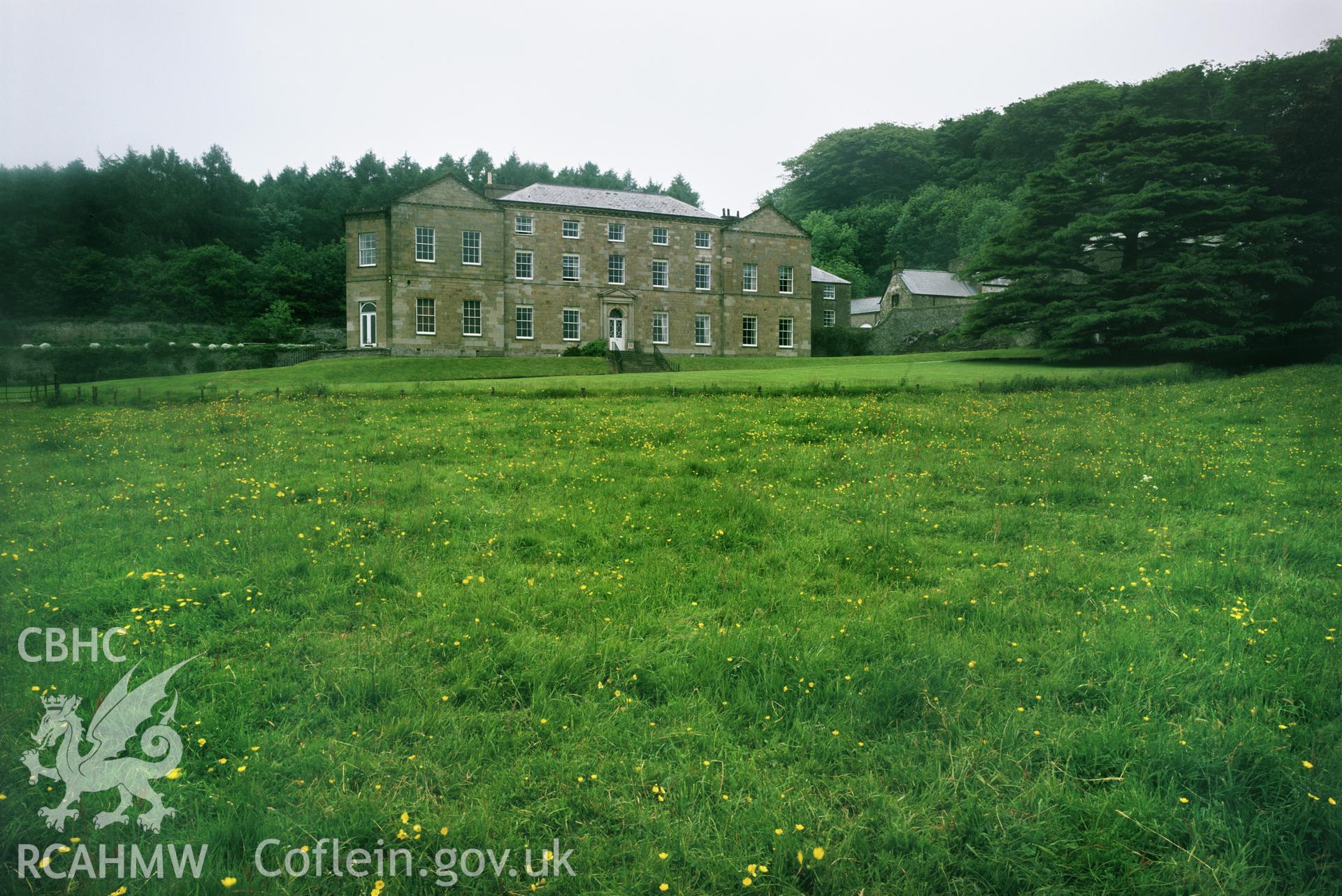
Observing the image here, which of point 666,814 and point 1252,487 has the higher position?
point 1252,487

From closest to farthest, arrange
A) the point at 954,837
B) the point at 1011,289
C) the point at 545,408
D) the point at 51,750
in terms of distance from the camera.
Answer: the point at 954,837
the point at 51,750
the point at 545,408
the point at 1011,289

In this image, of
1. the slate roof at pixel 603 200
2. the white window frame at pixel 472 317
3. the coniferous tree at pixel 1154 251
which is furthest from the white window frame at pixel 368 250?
the coniferous tree at pixel 1154 251

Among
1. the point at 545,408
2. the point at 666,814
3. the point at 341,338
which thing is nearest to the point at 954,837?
the point at 666,814

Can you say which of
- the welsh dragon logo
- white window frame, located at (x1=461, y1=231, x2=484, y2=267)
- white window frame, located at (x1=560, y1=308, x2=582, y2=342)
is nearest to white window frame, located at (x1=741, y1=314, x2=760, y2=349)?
white window frame, located at (x1=560, y1=308, x2=582, y2=342)

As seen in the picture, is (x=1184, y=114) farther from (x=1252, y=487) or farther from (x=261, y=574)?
(x=261, y=574)

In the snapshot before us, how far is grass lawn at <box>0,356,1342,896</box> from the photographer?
311cm

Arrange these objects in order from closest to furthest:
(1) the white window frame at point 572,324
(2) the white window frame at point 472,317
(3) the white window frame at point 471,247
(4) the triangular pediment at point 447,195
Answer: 1. (4) the triangular pediment at point 447,195
2. (3) the white window frame at point 471,247
3. (2) the white window frame at point 472,317
4. (1) the white window frame at point 572,324

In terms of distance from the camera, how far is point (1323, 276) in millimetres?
16875

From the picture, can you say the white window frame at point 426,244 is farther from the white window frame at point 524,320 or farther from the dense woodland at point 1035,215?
the dense woodland at point 1035,215

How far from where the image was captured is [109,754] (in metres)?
3.40

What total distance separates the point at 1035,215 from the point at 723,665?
1296 inches

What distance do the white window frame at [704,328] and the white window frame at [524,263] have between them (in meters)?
11.3

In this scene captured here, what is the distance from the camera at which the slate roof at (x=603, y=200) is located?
1766 inches

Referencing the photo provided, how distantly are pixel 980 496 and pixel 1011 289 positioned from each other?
27176 millimetres
